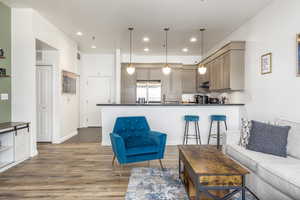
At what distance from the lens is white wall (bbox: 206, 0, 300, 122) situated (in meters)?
2.87

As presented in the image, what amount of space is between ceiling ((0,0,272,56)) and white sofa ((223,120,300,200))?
2.37 metres

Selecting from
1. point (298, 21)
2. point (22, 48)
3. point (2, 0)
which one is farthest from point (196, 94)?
point (2, 0)

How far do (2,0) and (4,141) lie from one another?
8.46 ft

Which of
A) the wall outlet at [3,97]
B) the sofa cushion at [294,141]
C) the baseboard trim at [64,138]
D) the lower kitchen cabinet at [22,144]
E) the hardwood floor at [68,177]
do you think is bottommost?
the hardwood floor at [68,177]

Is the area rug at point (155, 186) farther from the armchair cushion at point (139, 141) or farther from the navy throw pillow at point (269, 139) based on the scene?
the navy throw pillow at point (269, 139)

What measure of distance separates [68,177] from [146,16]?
337 centimetres

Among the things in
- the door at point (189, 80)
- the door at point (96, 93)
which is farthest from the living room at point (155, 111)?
the door at point (96, 93)

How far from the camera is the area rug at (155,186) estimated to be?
222 centimetres

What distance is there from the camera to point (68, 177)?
9.15 feet

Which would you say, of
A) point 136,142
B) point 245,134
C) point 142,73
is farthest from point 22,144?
point 142,73

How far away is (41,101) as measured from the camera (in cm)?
480

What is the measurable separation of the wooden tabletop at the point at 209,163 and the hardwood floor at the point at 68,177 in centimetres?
90

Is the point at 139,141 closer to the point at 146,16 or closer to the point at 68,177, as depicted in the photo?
the point at 68,177

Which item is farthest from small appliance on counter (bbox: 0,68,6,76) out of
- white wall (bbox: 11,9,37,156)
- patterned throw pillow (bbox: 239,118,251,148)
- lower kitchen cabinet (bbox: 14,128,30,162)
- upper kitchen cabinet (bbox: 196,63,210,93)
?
upper kitchen cabinet (bbox: 196,63,210,93)
